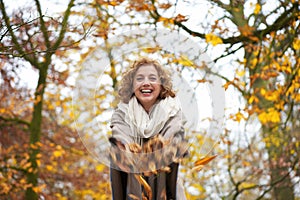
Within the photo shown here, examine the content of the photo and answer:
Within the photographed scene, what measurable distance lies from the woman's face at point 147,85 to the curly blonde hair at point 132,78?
30mm

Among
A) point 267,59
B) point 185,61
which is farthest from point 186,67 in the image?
point 267,59

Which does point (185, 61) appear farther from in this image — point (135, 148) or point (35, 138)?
point (35, 138)

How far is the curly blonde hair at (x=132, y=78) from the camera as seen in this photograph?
10.8 feet

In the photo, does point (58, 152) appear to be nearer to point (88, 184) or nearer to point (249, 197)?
point (88, 184)

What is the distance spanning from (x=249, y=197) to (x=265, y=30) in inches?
207

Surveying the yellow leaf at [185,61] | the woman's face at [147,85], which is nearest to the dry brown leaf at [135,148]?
the woman's face at [147,85]

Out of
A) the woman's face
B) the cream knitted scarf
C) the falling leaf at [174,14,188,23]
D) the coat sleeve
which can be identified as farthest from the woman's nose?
the falling leaf at [174,14,188,23]

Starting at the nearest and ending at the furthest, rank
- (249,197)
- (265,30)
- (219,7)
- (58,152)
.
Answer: (265,30), (219,7), (58,152), (249,197)

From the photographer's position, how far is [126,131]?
10.3 ft

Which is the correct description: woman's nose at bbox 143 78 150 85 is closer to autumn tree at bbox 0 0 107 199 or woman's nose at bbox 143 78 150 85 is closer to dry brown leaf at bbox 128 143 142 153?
dry brown leaf at bbox 128 143 142 153

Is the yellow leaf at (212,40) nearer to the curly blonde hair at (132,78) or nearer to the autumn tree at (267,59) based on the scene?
the autumn tree at (267,59)

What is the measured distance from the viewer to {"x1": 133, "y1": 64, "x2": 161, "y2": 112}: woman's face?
3215 mm

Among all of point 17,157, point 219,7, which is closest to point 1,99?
point 17,157

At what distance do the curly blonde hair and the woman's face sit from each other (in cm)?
3
